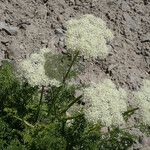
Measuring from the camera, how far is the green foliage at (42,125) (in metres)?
7.34

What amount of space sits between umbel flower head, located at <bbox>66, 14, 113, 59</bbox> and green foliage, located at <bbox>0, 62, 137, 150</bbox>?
818 millimetres

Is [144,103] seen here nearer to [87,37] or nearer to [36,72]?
[87,37]

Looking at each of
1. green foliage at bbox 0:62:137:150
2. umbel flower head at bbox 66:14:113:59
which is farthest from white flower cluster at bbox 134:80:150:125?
umbel flower head at bbox 66:14:113:59

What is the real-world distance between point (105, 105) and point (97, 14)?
A: 14.7ft

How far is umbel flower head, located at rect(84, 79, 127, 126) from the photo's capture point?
21.5 ft

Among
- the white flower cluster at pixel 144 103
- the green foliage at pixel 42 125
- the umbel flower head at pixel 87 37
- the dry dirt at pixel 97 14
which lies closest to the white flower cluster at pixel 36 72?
the green foliage at pixel 42 125

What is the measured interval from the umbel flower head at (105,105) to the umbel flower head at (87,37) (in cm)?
52

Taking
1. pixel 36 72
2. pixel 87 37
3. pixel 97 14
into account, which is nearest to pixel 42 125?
pixel 36 72

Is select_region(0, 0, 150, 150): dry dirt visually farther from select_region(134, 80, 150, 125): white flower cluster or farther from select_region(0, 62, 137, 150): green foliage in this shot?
select_region(134, 80, 150, 125): white flower cluster

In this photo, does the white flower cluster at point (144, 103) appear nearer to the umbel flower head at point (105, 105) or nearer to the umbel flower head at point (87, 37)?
the umbel flower head at point (105, 105)

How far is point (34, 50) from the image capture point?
31.7 feet

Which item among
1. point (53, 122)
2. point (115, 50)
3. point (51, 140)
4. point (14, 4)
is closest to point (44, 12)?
point (14, 4)

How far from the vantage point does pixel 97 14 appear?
1073 cm

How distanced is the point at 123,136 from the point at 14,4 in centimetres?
445
